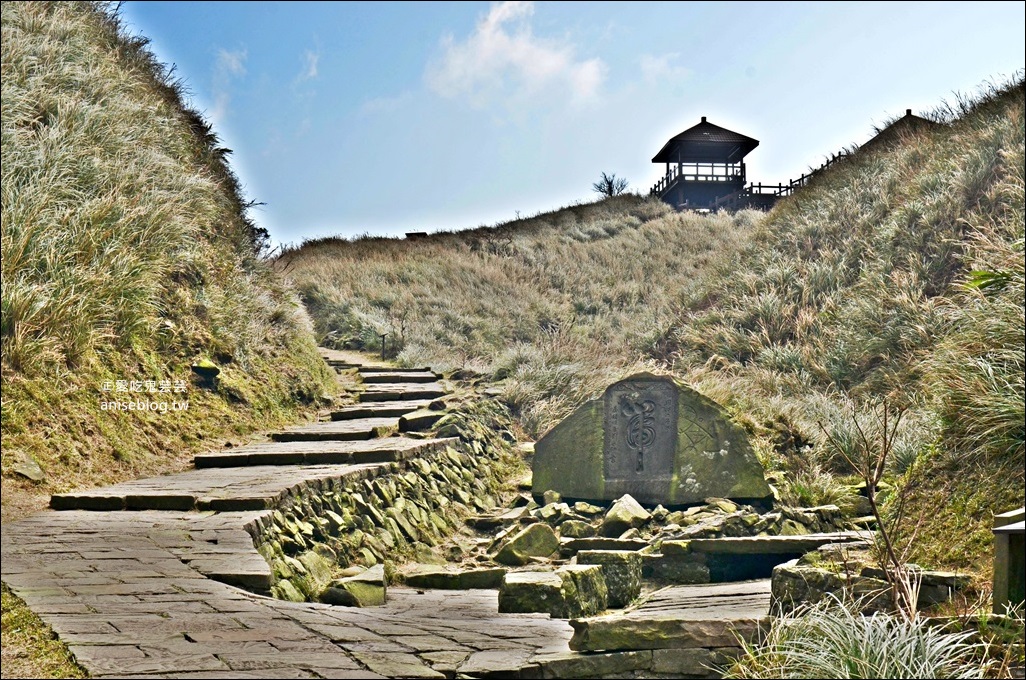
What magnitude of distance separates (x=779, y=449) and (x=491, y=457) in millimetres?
3257

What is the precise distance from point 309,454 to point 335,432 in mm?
1338

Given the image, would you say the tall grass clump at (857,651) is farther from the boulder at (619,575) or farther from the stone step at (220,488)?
the stone step at (220,488)

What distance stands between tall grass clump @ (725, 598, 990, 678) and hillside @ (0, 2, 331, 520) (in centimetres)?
467

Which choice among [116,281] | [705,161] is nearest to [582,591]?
[116,281]

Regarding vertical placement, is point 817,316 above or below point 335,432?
above

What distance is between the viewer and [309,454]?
324 inches

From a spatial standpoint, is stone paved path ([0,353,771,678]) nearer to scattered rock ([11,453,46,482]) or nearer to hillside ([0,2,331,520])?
scattered rock ([11,453,46,482])

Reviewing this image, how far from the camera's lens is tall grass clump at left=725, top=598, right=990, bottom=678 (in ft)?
11.6

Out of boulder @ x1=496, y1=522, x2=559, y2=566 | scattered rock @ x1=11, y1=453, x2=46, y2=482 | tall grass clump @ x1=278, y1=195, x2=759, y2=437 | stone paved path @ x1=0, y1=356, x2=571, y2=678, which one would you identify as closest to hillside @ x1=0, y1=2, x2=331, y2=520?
scattered rock @ x1=11, y1=453, x2=46, y2=482

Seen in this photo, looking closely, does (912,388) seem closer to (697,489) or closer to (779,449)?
(779,449)

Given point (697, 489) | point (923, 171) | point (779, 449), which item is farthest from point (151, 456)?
point (923, 171)

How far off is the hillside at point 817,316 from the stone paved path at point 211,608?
2786 millimetres

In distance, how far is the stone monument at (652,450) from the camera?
8.70 metres

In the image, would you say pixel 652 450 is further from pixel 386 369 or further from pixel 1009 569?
pixel 386 369
